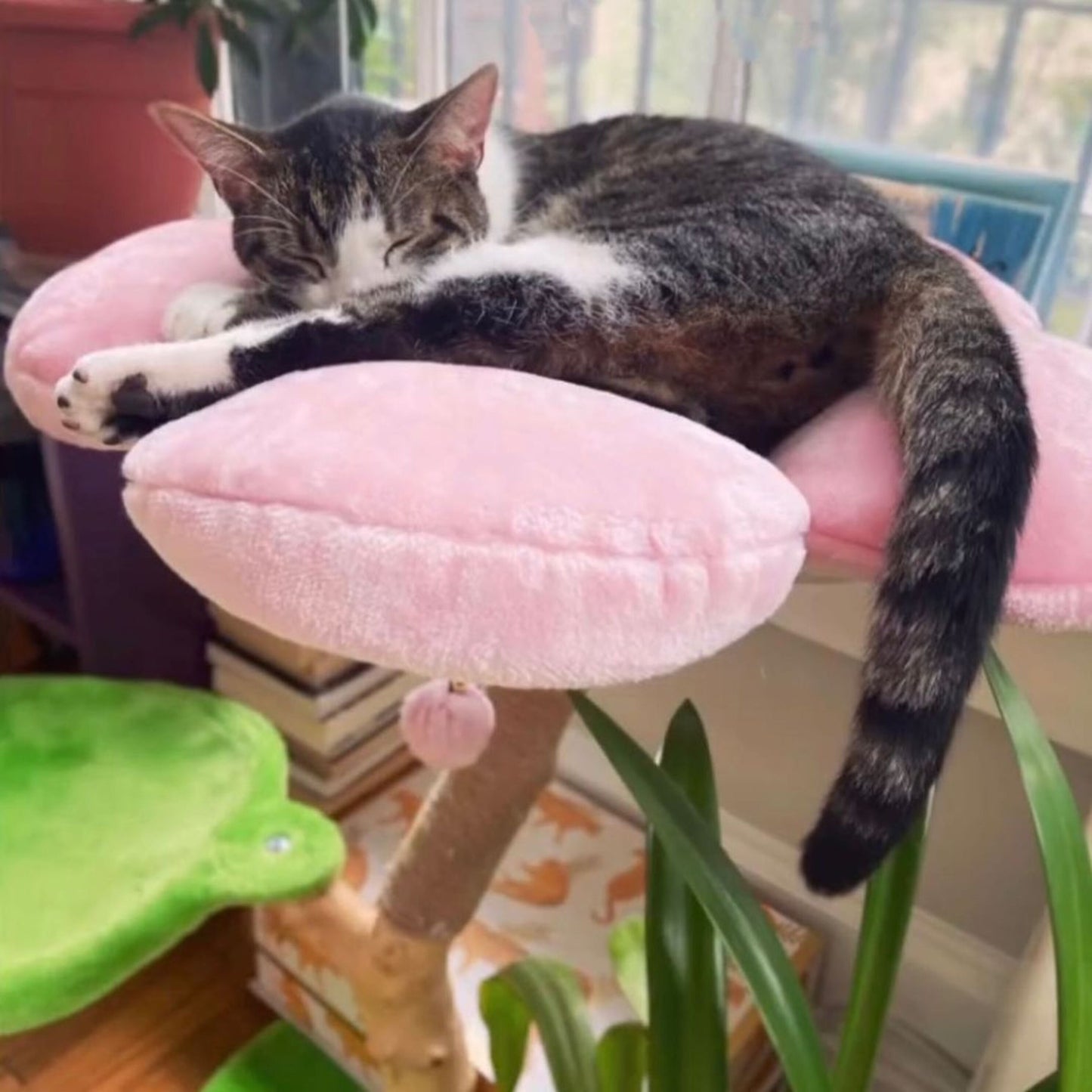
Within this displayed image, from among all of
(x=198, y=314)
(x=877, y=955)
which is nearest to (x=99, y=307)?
(x=198, y=314)

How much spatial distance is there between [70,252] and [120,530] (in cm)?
33

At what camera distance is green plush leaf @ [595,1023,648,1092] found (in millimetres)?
787

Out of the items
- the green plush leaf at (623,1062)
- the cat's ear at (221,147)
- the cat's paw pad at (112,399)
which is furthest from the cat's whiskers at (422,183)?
the green plush leaf at (623,1062)

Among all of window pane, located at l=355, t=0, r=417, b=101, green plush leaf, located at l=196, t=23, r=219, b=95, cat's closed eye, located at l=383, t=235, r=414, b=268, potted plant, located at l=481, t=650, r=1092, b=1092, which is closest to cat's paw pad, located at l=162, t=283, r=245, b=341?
cat's closed eye, located at l=383, t=235, r=414, b=268

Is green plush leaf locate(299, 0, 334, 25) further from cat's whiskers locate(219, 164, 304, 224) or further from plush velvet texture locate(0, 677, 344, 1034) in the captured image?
plush velvet texture locate(0, 677, 344, 1034)

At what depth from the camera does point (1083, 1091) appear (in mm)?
515

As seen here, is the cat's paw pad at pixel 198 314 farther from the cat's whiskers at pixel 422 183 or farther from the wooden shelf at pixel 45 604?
the wooden shelf at pixel 45 604

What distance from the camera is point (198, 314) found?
2.39 feet

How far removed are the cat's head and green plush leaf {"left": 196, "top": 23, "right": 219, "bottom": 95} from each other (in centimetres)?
36

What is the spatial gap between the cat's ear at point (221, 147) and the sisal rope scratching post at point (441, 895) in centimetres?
43

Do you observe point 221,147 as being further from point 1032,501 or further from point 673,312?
point 1032,501

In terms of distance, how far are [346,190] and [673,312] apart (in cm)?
30

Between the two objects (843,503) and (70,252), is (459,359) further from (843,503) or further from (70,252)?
(70,252)

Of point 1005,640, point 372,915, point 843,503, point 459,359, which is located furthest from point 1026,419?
point 372,915
